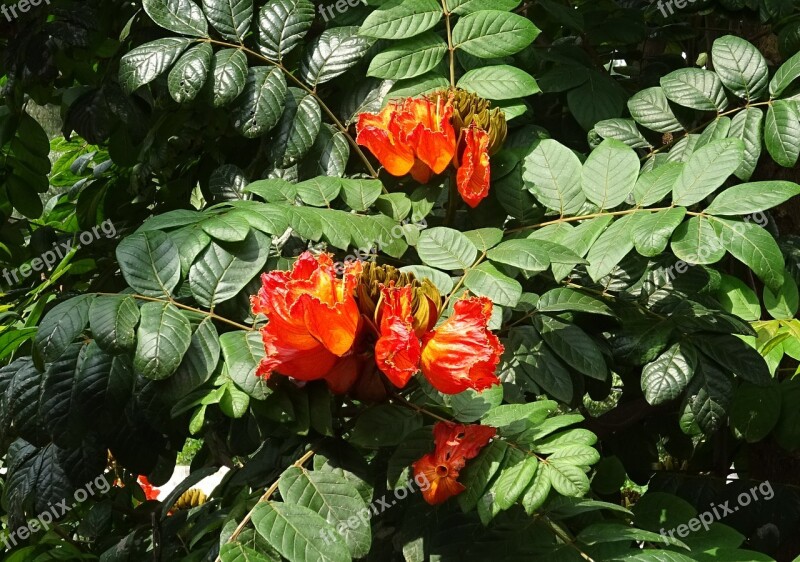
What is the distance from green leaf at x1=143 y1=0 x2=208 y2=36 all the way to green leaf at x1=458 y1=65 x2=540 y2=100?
19.4 inches

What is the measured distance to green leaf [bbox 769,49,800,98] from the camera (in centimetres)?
173

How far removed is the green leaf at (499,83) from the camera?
5.49 ft

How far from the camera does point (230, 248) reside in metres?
1.45

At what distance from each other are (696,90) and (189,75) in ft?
3.08

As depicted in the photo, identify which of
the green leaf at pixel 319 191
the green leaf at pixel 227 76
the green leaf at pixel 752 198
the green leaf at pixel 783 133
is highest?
the green leaf at pixel 227 76

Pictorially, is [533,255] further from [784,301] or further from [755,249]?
[784,301]

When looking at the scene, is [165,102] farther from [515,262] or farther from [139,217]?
[515,262]

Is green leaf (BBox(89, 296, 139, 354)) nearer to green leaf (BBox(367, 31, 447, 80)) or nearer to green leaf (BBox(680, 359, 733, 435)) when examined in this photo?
green leaf (BBox(367, 31, 447, 80))

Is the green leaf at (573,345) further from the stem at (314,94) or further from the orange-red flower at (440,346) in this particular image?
the stem at (314,94)

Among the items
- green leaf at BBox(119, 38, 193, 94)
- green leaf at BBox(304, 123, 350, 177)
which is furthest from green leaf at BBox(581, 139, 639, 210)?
green leaf at BBox(119, 38, 193, 94)

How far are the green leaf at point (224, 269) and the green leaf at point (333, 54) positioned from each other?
474 mm

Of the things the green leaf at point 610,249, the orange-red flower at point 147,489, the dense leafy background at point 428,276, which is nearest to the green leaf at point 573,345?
the dense leafy background at point 428,276

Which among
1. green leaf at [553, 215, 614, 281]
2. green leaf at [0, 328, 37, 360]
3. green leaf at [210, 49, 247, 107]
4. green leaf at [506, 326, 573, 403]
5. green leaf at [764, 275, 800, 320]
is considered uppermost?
green leaf at [210, 49, 247, 107]

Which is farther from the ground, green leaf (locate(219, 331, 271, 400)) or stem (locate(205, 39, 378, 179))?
stem (locate(205, 39, 378, 179))
